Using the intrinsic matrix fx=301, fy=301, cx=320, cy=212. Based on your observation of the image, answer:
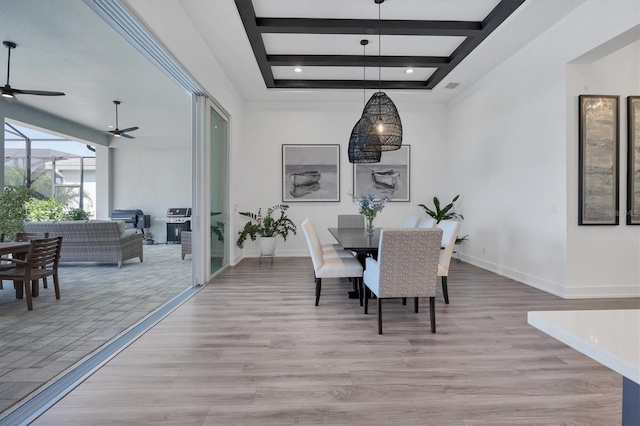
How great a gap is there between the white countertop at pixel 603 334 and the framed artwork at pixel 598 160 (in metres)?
3.52

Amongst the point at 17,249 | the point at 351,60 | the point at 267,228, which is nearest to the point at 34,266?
the point at 17,249

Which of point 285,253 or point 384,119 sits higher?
point 384,119

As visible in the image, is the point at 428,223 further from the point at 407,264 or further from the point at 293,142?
the point at 293,142

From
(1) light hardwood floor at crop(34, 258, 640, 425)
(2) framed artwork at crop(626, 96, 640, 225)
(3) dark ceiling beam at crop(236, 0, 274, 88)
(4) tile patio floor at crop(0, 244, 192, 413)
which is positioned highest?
(3) dark ceiling beam at crop(236, 0, 274, 88)

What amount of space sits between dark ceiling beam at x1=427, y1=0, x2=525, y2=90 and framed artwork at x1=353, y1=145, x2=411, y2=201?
160cm

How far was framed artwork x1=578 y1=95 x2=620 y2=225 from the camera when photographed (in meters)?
3.54

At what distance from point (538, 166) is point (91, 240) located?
7.11 meters

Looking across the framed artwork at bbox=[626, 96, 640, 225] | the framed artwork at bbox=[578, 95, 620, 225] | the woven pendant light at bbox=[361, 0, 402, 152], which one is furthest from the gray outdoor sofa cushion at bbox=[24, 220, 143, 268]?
the framed artwork at bbox=[626, 96, 640, 225]

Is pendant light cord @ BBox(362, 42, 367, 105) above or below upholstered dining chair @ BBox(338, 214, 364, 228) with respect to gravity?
above

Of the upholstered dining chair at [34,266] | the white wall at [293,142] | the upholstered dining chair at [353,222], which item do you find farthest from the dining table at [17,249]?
the upholstered dining chair at [353,222]

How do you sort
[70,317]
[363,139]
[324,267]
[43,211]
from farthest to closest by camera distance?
[43,211] < [363,139] < [324,267] < [70,317]

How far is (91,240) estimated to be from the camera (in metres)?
5.29

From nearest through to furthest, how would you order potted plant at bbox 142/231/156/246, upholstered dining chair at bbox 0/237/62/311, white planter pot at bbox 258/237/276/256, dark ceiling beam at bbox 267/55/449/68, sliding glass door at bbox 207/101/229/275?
upholstered dining chair at bbox 0/237/62/311, sliding glass door at bbox 207/101/229/275, dark ceiling beam at bbox 267/55/449/68, white planter pot at bbox 258/237/276/256, potted plant at bbox 142/231/156/246

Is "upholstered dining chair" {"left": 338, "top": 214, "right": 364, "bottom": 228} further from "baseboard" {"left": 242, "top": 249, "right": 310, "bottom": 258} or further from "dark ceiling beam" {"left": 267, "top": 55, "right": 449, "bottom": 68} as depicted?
"dark ceiling beam" {"left": 267, "top": 55, "right": 449, "bottom": 68}
